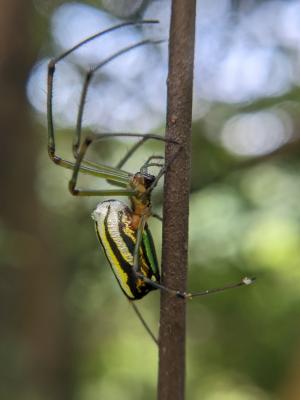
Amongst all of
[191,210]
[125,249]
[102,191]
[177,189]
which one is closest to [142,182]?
[102,191]

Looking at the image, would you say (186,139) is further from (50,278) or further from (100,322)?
(100,322)

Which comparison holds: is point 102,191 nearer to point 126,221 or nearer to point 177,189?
point 126,221

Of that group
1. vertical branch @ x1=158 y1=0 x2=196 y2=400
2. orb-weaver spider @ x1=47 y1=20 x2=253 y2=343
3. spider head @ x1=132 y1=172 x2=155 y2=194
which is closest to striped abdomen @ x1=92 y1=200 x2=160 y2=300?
orb-weaver spider @ x1=47 y1=20 x2=253 y2=343

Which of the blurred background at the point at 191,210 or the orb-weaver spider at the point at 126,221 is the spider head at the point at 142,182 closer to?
the orb-weaver spider at the point at 126,221

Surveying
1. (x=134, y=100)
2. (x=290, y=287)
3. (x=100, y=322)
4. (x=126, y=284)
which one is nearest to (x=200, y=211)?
(x=290, y=287)

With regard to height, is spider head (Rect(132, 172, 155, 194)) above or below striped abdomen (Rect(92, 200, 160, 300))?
above

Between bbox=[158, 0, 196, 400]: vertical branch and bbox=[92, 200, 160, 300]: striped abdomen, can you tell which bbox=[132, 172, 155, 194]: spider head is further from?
bbox=[158, 0, 196, 400]: vertical branch

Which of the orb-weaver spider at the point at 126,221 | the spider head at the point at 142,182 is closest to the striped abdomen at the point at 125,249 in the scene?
the orb-weaver spider at the point at 126,221
